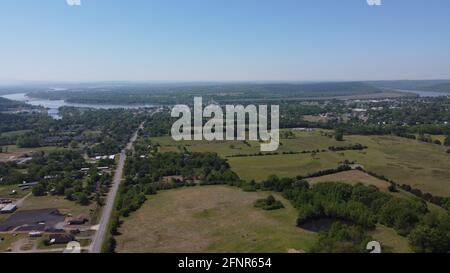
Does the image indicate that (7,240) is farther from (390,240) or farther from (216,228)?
(390,240)

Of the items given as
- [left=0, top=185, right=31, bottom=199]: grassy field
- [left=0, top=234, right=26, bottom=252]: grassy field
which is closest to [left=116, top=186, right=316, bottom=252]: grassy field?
[left=0, top=234, right=26, bottom=252]: grassy field

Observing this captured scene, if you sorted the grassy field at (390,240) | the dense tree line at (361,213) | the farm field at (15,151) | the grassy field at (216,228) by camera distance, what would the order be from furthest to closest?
the farm field at (15,151)
the grassy field at (216,228)
the grassy field at (390,240)
the dense tree line at (361,213)

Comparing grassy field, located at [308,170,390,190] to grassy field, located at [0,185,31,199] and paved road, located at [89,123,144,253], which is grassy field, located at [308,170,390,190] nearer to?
paved road, located at [89,123,144,253]

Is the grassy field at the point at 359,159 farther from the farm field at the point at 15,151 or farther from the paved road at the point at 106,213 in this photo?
the farm field at the point at 15,151

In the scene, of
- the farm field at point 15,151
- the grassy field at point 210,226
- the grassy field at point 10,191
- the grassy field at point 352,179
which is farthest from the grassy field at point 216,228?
the farm field at point 15,151
